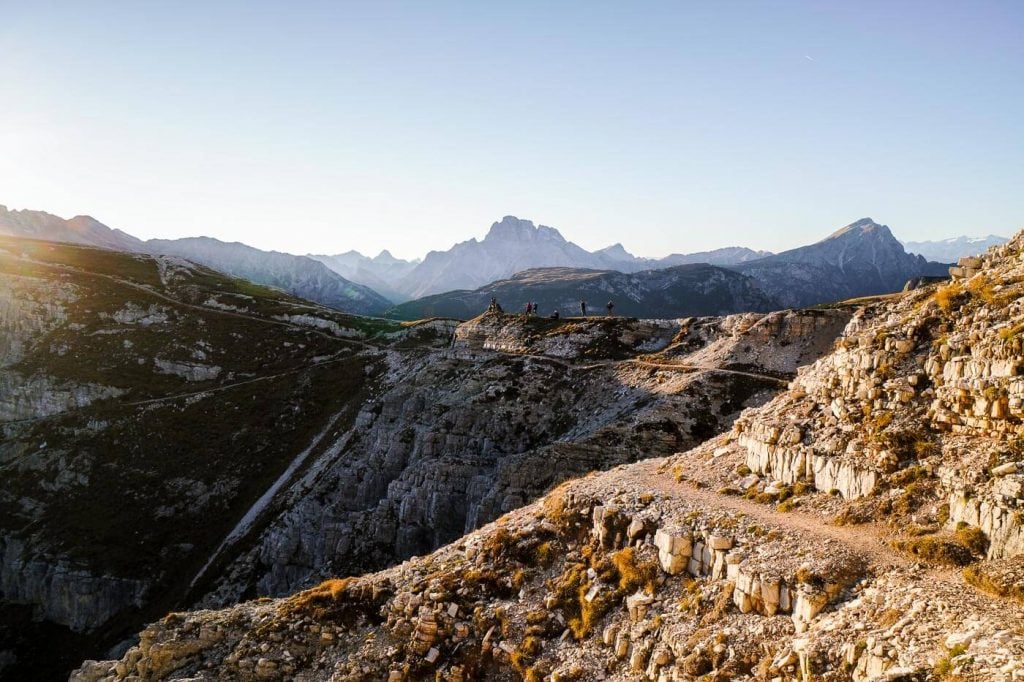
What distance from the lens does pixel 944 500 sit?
21375 millimetres

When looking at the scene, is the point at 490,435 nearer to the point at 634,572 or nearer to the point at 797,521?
the point at 634,572

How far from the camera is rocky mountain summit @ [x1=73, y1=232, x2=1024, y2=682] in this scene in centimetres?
1753

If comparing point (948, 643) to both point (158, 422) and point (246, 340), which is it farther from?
point (246, 340)

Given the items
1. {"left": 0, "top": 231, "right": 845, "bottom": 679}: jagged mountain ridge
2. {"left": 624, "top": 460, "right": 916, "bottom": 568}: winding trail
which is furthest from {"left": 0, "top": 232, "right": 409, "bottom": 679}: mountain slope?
{"left": 624, "top": 460, "right": 916, "bottom": 568}: winding trail

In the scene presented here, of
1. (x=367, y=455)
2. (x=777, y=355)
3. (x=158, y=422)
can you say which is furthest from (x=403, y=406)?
(x=777, y=355)

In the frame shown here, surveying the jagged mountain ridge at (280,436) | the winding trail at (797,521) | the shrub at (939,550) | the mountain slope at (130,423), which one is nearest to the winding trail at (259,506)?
the jagged mountain ridge at (280,436)

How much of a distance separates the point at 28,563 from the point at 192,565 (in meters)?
21.9

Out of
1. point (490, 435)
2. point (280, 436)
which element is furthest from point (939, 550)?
point (280, 436)

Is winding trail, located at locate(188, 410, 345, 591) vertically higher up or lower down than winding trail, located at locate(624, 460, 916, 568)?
lower down

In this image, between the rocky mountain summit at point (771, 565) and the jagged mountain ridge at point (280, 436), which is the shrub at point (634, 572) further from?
the jagged mountain ridge at point (280, 436)

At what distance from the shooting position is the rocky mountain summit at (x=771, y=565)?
17.5 m

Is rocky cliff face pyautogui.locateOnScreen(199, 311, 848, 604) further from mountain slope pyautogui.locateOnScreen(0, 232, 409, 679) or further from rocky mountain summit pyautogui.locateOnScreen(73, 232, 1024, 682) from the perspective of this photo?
rocky mountain summit pyautogui.locateOnScreen(73, 232, 1024, 682)

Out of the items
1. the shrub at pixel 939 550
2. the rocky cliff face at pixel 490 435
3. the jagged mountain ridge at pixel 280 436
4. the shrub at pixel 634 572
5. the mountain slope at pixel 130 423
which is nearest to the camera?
the shrub at pixel 939 550

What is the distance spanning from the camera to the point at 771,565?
2106 centimetres
